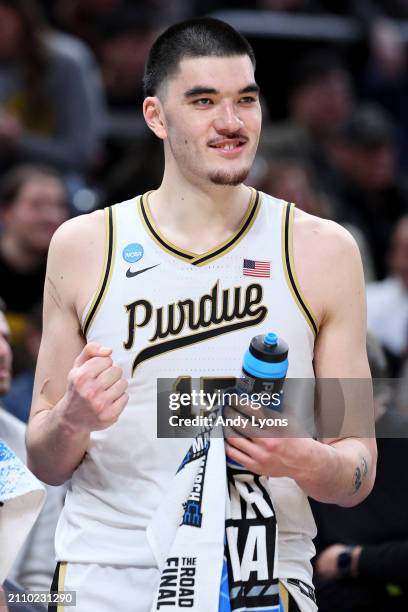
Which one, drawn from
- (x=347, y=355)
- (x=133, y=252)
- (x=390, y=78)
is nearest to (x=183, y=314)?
(x=133, y=252)

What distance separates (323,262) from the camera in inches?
120

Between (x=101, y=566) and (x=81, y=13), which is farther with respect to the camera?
(x=81, y=13)

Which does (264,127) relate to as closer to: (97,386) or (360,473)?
(360,473)

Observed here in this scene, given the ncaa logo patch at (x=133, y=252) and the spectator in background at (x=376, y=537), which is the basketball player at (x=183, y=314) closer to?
the ncaa logo patch at (x=133, y=252)

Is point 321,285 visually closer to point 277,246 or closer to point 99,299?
point 277,246

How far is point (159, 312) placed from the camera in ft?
9.96

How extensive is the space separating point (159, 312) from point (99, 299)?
6.7 inches

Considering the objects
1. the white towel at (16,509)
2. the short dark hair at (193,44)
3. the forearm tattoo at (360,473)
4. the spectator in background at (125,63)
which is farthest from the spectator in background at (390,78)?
the white towel at (16,509)

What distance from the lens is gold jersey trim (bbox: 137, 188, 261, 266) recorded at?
10.1 feet

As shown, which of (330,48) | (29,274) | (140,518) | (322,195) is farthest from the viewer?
(330,48)

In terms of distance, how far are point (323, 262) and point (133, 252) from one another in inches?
20.6

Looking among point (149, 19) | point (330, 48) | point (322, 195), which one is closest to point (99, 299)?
point (322, 195)

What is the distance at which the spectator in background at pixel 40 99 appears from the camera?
724cm

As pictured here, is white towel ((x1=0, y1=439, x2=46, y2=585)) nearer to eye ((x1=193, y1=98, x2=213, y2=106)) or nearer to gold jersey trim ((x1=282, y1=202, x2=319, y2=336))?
gold jersey trim ((x1=282, y1=202, x2=319, y2=336))
